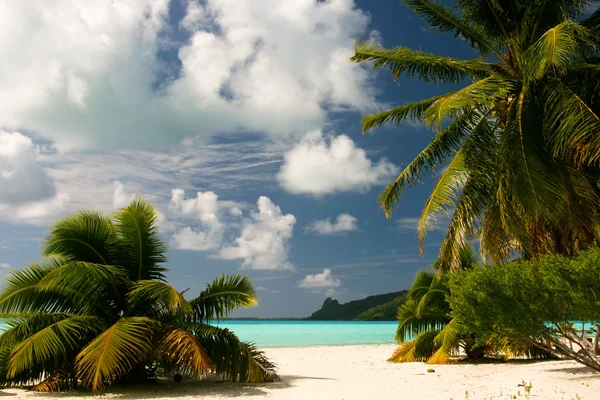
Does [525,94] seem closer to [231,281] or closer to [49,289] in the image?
[231,281]

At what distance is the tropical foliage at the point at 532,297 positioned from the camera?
8.58 metres

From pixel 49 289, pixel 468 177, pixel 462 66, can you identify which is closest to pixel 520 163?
pixel 468 177

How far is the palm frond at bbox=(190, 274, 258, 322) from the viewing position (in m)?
11.0

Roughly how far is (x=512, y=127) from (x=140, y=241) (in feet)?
29.3

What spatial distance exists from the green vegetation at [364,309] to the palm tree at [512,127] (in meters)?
99.8

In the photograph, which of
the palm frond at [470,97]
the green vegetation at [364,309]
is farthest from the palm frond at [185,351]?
the green vegetation at [364,309]

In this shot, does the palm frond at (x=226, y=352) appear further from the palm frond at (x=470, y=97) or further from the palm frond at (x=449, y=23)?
the palm frond at (x=449, y=23)

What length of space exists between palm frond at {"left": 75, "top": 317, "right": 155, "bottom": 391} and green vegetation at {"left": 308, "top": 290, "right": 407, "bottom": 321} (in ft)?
341

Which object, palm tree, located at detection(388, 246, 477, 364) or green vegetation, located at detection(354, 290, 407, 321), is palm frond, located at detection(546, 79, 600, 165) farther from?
green vegetation, located at detection(354, 290, 407, 321)

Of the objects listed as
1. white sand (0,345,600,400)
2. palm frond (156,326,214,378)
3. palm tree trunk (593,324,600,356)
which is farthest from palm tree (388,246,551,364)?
palm frond (156,326,214,378)

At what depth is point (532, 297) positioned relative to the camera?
902 centimetres

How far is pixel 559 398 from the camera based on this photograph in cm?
800

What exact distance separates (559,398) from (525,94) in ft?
22.9

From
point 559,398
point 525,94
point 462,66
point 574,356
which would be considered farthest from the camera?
point 462,66
